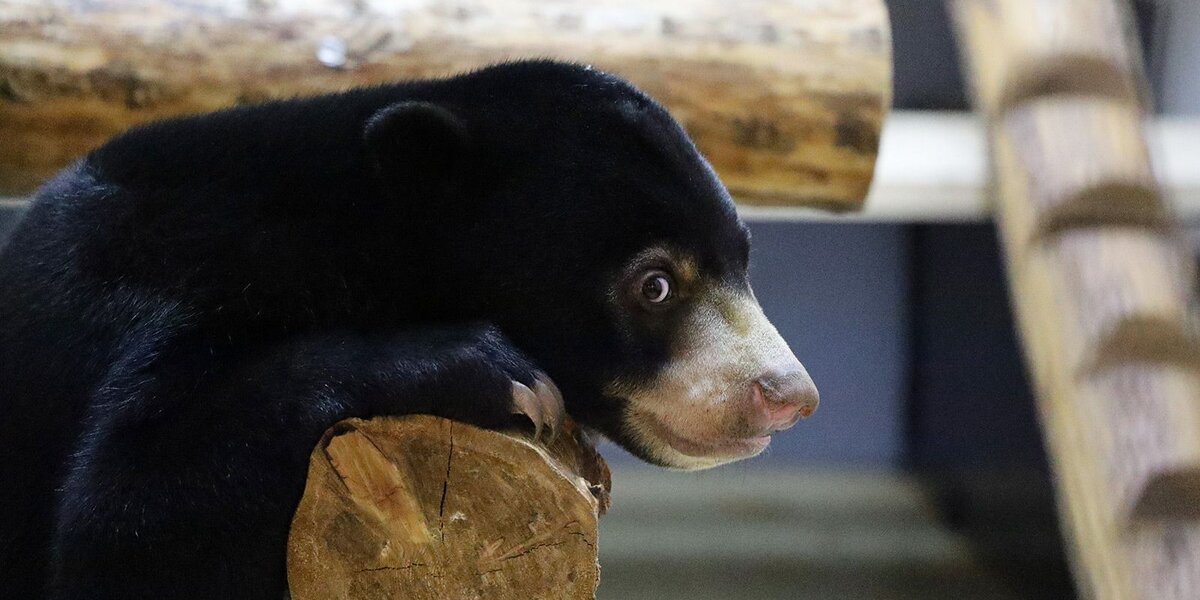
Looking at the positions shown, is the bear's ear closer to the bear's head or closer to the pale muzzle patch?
the bear's head

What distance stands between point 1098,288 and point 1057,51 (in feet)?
1.59

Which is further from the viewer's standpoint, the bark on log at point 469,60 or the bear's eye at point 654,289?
the bark on log at point 469,60

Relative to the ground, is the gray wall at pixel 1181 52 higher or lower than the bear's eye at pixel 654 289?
lower

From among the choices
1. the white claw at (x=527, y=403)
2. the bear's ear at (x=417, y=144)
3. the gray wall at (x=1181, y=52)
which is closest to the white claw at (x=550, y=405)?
the white claw at (x=527, y=403)

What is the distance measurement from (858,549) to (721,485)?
0.55 meters

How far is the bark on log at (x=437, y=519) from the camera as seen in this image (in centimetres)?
139

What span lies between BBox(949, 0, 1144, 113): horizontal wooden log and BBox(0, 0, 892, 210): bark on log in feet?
0.75

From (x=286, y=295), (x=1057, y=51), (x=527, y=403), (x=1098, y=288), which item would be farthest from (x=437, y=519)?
(x=1057, y=51)

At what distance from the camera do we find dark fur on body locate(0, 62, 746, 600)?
1.39 m

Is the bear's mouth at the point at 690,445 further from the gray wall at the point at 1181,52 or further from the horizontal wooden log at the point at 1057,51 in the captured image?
the gray wall at the point at 1181,52

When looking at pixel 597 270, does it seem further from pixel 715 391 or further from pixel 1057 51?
pixel 1057 51

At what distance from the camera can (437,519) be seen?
142 centimetres

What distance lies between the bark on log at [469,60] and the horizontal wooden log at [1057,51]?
228 mm

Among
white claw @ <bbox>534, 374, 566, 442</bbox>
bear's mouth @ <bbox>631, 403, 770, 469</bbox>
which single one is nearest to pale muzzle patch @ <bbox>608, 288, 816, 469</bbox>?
bear's mouth @ <bbox>631, 403, 770, 469</bbox>
